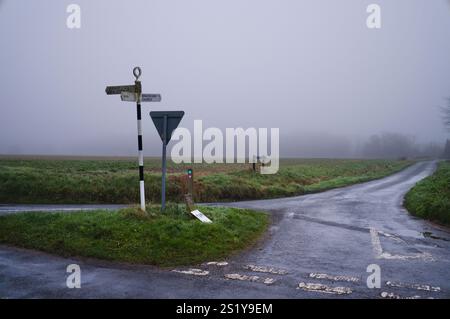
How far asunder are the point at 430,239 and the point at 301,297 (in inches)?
288

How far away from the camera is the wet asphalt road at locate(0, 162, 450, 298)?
6.88 metres

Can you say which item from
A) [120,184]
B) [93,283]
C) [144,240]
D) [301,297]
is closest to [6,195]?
[120,184]

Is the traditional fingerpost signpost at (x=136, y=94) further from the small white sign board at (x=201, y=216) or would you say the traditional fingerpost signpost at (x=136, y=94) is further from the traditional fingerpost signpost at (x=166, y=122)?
the small white sign board at (x=201, y=216)

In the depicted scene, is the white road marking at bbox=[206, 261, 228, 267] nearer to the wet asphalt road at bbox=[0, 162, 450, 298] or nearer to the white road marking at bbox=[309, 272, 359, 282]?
the wet asphalt road at bbox=[0, 162, 450, 298]

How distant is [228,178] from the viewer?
25.2m

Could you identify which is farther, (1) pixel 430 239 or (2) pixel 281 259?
(1) pixel 430 239

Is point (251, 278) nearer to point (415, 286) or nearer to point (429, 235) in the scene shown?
point (415, 286)

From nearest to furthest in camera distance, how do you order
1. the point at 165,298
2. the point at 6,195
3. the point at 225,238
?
1. the point at 165,298
2. the point at 225,238
3. the point at 6,195

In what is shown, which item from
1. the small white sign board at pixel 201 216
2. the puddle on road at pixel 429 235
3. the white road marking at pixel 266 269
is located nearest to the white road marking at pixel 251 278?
the white road marking at pixel 266 269

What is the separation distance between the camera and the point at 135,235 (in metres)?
10.3

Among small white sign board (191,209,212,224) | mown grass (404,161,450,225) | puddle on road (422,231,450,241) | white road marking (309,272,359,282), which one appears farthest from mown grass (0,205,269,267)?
mown grass (404,161,450,225)

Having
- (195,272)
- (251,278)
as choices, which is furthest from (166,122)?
(251,278)

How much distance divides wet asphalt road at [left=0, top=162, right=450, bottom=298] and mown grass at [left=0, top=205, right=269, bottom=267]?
53 cm

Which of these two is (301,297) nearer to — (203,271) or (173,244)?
(203,271)
